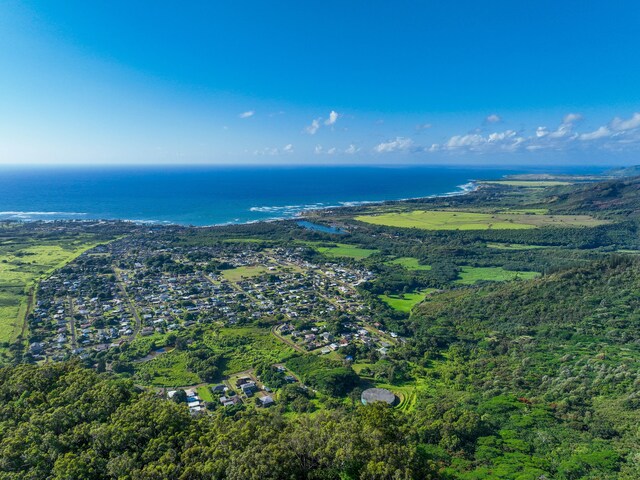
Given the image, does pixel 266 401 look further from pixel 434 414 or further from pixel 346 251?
pixel 346 251

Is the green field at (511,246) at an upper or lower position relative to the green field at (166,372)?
upper

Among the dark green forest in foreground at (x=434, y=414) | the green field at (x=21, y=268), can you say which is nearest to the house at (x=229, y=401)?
the dark green forest in foreground at (x=434, y=414)

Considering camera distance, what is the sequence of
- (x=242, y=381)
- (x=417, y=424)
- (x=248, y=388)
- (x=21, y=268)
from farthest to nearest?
(x=21, y=268) → (x=242, y=381) → (x=248, y=388) → (x=417, y=424)

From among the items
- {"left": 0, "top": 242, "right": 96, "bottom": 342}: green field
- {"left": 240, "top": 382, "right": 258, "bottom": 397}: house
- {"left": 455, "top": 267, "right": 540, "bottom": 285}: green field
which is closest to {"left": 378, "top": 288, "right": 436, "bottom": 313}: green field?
{"left": 455, "top": 267, "right": 540, "bottom": 285}: green field

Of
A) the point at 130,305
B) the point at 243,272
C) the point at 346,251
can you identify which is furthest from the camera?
the point at 346,251

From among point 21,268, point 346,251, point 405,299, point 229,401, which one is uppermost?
point 21,268

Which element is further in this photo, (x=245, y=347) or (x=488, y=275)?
(x=488, y=275)

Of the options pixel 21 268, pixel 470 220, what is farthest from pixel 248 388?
pixel 470 220

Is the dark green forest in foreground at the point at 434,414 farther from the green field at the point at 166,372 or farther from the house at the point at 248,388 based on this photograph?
the house at the point at 248,388
